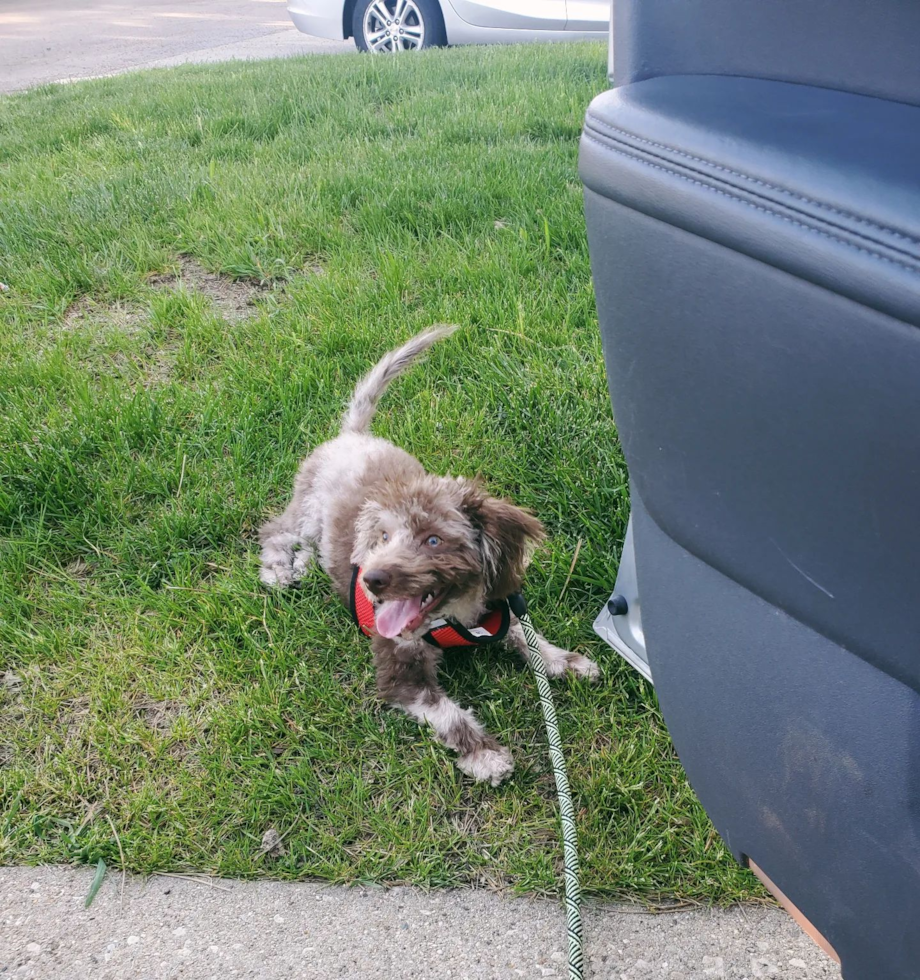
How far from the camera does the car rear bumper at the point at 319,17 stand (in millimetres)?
8859

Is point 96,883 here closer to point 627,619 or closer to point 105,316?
point 627,619

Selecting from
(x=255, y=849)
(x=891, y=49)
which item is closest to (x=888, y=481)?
(x=891, y=49)

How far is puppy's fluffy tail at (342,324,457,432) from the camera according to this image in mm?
2773

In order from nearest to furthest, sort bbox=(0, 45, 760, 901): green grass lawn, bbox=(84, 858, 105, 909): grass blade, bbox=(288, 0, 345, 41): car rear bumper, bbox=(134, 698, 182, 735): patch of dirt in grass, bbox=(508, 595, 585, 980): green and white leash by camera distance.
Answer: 1. bbox=(508, 595, 585, 980): green and white leash
2. bbox=(84, 858, 105, 909): grass blade
3. bbox=(0, 45, 760, 901): green grass lawn
4. bbox=(134, 698, 182, 735): patch of dirt in grass
5. bbox=(288, 0, 345, 41): car rear bumper

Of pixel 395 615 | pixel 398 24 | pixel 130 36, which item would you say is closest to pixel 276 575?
pixel 395 615

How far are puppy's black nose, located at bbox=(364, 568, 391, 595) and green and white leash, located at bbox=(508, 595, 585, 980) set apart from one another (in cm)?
40

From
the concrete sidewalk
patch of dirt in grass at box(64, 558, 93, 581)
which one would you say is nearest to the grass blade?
the concrete sidewalk

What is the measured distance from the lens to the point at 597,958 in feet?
5.61

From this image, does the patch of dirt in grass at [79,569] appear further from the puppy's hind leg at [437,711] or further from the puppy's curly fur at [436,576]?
the puppy's hind leg at [437,711]

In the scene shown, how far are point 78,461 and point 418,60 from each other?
5399 mm

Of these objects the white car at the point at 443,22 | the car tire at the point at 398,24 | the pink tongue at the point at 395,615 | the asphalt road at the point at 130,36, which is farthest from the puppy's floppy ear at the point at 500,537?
the asphalt road at the point at 130,36

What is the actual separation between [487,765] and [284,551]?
1.03 meters

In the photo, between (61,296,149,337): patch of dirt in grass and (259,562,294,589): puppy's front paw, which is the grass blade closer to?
(259,562,294,589): puppy's front paw

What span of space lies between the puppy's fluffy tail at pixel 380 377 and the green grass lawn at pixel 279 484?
172 millimetres
